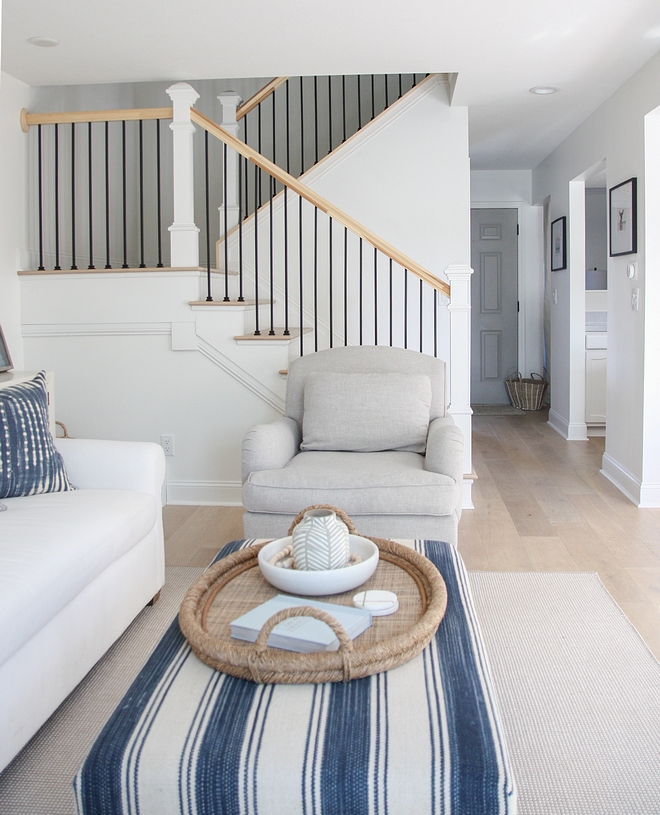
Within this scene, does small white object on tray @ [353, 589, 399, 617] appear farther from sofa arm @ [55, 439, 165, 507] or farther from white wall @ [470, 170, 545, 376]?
white wall @ [470, 170, 545, 376]

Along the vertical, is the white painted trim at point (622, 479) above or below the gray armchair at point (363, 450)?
below

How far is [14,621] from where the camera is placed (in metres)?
1.64

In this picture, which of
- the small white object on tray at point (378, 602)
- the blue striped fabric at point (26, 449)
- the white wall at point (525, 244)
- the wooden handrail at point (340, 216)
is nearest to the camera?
the small white object on tray at point (378, 602)

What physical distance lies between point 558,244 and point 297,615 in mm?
5489

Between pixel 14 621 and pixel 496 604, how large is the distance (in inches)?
66.1

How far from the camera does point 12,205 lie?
13.3 feet

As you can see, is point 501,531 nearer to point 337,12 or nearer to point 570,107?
point 337,12

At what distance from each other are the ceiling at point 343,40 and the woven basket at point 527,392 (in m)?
3.17

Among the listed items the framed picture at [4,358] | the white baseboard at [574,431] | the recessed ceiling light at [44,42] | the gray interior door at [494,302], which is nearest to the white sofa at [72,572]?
the framed picture at [4,358]

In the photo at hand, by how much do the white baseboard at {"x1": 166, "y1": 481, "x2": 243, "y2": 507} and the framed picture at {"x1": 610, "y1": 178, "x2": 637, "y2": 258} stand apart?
2576 mm

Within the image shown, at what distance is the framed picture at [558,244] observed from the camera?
6.00 m

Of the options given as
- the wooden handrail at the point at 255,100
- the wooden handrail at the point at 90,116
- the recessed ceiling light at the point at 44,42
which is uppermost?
the wooden handrail at the point at 255,100

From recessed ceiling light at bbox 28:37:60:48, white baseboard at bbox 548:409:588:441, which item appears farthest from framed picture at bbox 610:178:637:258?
recessed ceiling light at bbox 28:37:60:48

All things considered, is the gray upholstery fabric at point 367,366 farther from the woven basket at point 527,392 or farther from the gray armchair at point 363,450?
the woven basket at point 527,392
